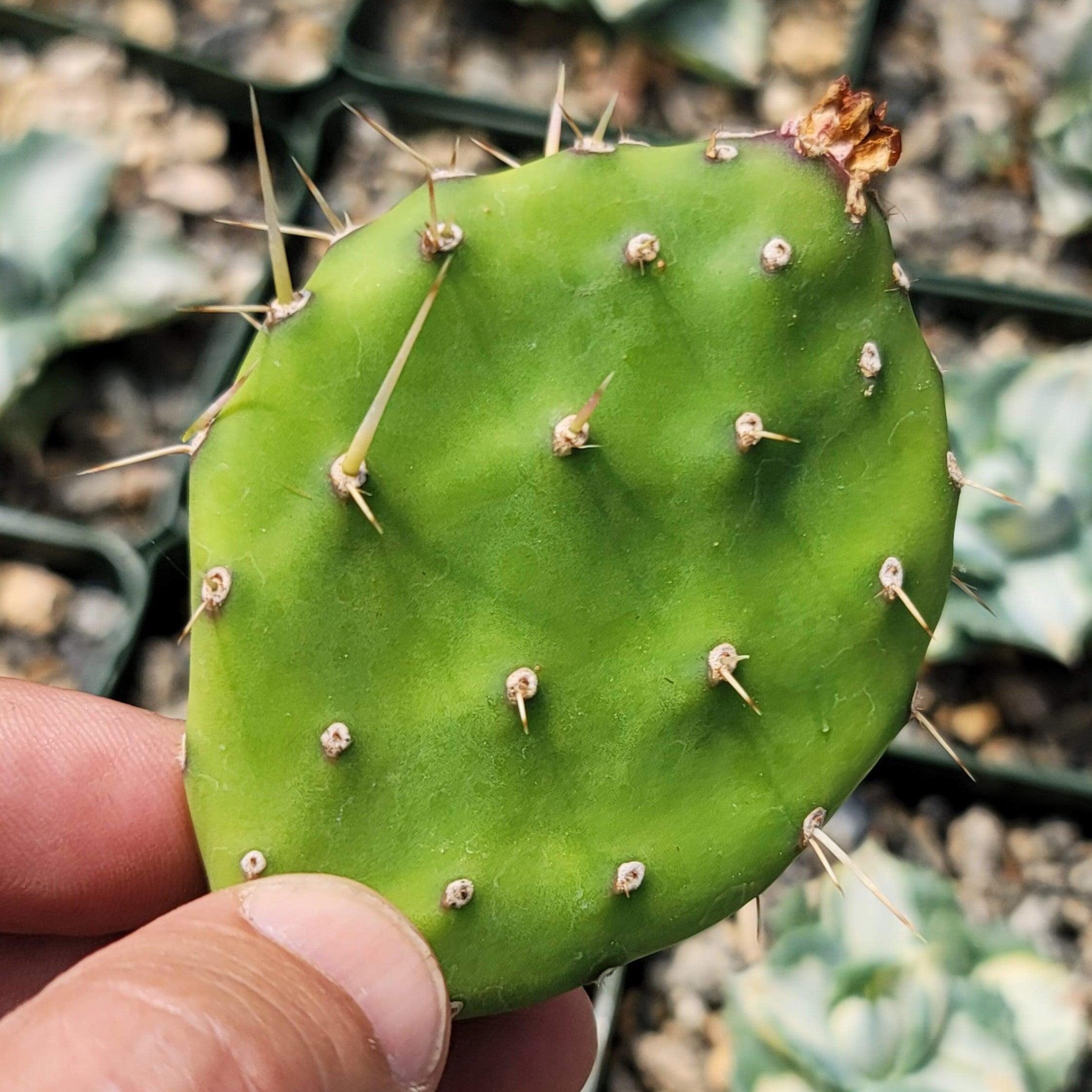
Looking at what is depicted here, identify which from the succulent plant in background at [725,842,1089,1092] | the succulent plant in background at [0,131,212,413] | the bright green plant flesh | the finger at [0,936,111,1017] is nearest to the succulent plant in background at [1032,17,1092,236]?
the succulent plant in background at [725,842,1089,1092]

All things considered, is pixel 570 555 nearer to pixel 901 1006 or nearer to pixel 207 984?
pixel 207 984

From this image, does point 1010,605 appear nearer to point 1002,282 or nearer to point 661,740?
point 1002,282

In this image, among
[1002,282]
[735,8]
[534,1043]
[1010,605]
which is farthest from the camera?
[735,8]

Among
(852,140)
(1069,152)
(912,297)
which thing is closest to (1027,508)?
(912,297)

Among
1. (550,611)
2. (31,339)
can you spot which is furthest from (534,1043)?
(31,339)

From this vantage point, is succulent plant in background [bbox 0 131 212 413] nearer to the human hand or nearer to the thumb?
the human hand

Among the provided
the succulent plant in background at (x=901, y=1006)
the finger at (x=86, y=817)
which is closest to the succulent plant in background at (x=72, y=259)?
the finger at (x=86, y=817)

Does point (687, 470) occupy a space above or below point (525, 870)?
above
